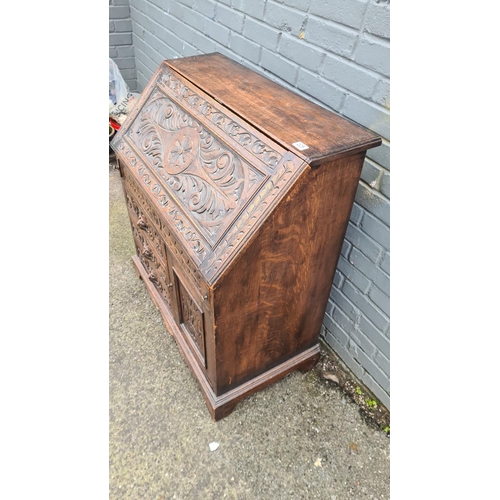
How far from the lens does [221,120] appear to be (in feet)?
4.37

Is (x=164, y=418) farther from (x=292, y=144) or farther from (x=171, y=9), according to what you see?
(x=171, y=9)

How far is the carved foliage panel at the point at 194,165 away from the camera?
1.18m

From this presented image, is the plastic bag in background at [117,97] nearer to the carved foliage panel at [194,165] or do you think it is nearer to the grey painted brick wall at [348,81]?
the grey painted brick wall at [348,81]

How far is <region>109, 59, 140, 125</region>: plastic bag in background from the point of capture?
3035 millimetres

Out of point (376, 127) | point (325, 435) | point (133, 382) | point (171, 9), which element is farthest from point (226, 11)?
point (325, 435)

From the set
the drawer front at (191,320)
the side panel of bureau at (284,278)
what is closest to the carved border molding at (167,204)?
the side panel of bureau at (284,278)

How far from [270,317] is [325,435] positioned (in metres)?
0.65

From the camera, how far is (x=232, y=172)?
4.01 feet

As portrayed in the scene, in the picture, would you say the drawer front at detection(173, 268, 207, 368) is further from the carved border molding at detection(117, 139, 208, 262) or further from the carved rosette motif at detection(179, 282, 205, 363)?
the carved border molding at detection(117, 139, 208, 262)

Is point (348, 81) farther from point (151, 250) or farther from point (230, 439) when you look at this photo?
point (230, 439)

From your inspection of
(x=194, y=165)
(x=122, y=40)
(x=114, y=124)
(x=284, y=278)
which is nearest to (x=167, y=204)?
(x=194, y=165)

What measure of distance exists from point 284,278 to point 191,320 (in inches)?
20.2

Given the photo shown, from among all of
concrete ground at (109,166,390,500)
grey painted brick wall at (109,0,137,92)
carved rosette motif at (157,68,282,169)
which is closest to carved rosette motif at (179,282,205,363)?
concrete ground at (109,166,390,500)

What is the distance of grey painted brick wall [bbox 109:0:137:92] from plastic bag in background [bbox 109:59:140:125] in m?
0.18
